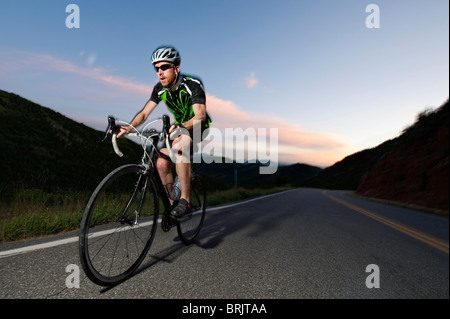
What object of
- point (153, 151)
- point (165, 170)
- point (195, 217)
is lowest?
point (195, 217)

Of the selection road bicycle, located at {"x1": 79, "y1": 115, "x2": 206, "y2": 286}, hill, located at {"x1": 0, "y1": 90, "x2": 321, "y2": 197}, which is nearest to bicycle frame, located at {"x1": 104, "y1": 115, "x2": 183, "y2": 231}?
road bicycle, located at {"x1": 79, "y1": 115, "x2": 206, "y2": 286}

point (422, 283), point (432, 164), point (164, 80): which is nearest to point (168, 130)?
point (164, 80)

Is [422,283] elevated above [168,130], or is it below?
below

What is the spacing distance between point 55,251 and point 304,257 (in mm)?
3066

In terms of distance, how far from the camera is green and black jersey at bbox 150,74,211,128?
3.22m

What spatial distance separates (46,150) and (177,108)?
2307cm

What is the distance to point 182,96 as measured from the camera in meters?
3.54

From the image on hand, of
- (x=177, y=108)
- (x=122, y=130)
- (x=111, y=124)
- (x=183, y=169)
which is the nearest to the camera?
(x=111, y=124)

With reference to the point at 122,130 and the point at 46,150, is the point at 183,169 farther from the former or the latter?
the point at 46,150

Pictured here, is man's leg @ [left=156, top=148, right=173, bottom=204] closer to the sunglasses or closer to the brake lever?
Result: the brake lever

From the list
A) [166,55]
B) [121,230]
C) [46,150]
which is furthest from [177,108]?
[46,150]
